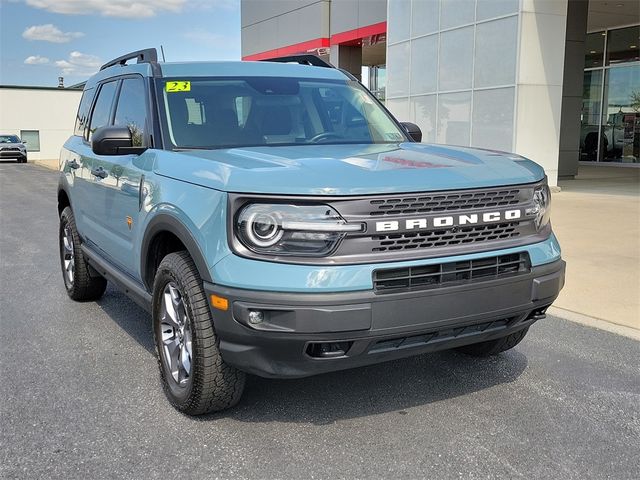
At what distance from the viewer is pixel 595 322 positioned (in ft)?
17.7

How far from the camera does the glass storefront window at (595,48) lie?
79.4 feet

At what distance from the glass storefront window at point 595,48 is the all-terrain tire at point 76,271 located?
2253 cm

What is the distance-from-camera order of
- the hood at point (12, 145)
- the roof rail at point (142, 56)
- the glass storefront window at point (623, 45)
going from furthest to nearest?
1. the hood at point (12, 145)
2. the glass storefront window at point (623, 45)
3. the roof rail at point (142, 56)

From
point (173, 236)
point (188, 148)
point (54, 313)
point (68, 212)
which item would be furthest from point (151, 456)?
point (68, 212)

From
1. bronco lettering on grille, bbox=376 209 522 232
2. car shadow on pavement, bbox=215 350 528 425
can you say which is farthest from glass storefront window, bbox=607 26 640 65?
bronco lettering on grille, bbox=376 209 522 232

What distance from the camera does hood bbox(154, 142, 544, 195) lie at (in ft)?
9.85

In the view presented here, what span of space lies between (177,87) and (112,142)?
607mm

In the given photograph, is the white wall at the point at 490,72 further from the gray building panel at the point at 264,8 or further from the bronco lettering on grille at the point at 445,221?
the bronco lettering on grille at the point at 445,221

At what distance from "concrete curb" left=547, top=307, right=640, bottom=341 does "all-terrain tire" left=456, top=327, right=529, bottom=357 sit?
1303 millimetres

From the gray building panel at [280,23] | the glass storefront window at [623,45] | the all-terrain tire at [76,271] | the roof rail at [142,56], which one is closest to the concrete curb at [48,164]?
the gray building panel at [280,23]

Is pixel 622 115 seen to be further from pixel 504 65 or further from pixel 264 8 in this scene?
pixel 264 8

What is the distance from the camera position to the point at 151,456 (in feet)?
10.4

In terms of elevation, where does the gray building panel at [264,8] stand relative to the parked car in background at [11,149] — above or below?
above

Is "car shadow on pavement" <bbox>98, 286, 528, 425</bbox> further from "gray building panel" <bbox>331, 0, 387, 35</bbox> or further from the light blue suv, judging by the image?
"gray building panel" <bbox>331, 0, 387, 35</bbox>
